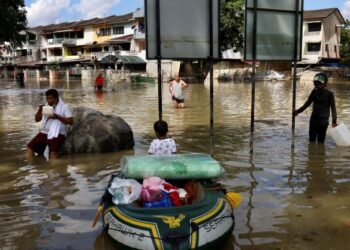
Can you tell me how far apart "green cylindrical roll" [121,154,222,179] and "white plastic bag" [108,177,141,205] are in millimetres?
425

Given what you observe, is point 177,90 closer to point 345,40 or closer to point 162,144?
point 162,144

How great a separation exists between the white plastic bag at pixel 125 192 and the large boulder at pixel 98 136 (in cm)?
495

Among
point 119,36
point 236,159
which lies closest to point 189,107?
point 236,159

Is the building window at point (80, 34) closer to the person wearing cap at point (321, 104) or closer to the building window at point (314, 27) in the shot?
the building window at point (314, 27)

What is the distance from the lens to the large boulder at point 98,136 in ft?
32.3

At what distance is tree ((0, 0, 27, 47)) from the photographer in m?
24.3

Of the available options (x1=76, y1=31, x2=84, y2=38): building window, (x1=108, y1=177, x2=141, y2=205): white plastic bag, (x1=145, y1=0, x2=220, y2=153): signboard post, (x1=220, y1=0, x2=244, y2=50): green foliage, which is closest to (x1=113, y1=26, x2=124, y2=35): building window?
(x1=76, y1=31, x2=84, y2=38): building window

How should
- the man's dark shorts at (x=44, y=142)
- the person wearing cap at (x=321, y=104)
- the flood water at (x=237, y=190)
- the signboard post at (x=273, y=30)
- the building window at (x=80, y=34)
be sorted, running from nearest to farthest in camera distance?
1. the flood water at (x=237, y=190)
2. the man's dark shorts at (x=44, y=142)
3. the signboard post at (x=273, y=30)
4. the person wearing cap at (x=321, y=104)
5. the building window at (x=80, y=34)

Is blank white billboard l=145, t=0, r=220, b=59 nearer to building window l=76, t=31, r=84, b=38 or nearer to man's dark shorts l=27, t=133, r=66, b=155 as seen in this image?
man's dark shorts l=27, t=133, r=66, b=155

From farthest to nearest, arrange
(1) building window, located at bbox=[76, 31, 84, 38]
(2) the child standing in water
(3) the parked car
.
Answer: (1) building window, located at bbox=[76, 31, 84, 38], (3) the parked car, (2) the child standing in water

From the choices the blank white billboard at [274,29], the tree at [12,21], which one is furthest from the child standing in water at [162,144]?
the tree at [12,21]

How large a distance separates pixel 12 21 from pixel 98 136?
693 inches

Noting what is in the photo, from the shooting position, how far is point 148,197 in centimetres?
485

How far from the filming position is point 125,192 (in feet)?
15.8
